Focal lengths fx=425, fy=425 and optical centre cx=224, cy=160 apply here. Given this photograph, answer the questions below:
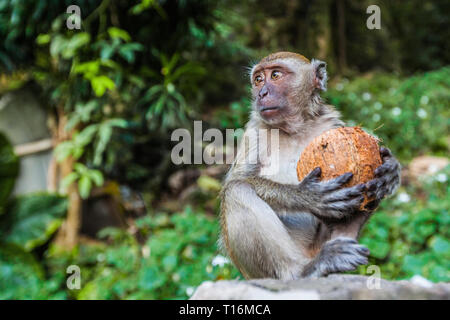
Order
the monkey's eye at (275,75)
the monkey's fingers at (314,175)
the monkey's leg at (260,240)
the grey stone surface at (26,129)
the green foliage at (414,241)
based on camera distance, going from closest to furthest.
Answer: the monkey's fingers at (314,175)
the monkey's leg at (260,240)
the monkey's eye at (275,75)
the green foliage at (414,241)
the grey stone surface at (26,129)

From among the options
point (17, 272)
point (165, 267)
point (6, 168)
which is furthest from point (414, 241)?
point (6, 168)

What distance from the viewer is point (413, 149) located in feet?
23.7

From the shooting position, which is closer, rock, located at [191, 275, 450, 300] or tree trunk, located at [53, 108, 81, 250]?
→ rock, located at [191, 275, 450, 300]

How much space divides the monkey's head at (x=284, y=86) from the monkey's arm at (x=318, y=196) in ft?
1.74

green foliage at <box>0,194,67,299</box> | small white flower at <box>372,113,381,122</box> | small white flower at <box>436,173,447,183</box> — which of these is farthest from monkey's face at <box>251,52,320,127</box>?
small white flower at <box>372,113,381,122</box>

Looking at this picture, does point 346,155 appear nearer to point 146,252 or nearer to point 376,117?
point 146,252

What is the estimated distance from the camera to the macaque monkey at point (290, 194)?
7.44 feet

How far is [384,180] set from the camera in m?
2.39

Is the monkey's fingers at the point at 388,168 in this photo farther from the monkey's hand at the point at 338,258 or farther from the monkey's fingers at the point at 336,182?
the monkey's hand at the point at 338,258

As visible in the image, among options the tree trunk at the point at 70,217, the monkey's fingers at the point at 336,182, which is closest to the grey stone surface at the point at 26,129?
the tree trunk at the point at 70,217

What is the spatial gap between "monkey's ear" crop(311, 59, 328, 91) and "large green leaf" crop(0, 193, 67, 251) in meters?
3.85

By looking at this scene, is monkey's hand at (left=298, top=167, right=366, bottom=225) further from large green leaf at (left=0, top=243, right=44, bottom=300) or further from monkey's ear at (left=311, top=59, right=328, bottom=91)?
large green leaf at (left=0, top=243, right=44, bottom=300)

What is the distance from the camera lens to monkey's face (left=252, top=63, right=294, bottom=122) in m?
2.75
